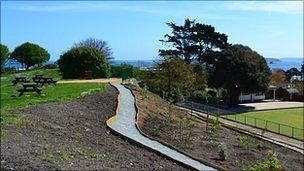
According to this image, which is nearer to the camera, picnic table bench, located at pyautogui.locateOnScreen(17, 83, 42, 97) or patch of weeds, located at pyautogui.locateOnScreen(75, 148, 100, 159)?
patch of weeds, located at pyautogui.locateOnScreen(75, 148, 100, 159)

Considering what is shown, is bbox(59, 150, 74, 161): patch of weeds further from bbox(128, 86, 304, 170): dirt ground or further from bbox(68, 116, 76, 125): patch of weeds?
bbox(128, 86, 304, 170): dirt ground

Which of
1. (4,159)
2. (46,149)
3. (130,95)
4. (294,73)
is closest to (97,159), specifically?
(46,149)

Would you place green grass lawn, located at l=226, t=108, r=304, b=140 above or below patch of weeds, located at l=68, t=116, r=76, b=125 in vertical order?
below

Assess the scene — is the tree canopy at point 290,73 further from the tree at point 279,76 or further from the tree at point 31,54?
the tree at point 31,54

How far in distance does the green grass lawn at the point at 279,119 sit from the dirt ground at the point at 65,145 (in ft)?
49.6

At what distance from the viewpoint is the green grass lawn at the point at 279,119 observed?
86.2 ft

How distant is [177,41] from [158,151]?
780 inches

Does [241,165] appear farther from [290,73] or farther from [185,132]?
[290,73]

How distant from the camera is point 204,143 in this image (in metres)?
14.3

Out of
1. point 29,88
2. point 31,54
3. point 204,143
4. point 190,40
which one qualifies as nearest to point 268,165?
point 204,143

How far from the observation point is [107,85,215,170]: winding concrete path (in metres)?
10.7

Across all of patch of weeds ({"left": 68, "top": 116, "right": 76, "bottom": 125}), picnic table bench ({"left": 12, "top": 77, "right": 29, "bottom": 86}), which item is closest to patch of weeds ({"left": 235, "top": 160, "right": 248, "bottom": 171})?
patch of weeds ({"left": 68, "top": 116, "right": 76, "bottom": 125})

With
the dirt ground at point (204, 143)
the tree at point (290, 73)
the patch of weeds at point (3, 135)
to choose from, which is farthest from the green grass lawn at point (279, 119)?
the tree at point (290, 73)

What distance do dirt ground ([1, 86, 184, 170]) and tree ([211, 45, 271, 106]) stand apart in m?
30.3
